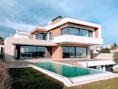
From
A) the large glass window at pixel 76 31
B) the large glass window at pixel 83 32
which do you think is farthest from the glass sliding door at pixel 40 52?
the large glass window at pixel 83 32

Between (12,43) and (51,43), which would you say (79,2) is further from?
(12,43)

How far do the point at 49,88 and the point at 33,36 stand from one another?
31.4 meters

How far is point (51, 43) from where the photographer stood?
1082 inches

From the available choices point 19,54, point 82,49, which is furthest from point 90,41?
point 19,54

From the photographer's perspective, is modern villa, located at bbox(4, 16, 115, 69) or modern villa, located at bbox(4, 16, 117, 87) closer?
modern villa, located at bbox(4, 16, 117, 87)

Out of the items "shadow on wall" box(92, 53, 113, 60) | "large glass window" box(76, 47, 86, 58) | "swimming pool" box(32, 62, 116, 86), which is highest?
"large glass window" box(76, 47, 86, 58)

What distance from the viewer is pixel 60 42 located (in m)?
25.3

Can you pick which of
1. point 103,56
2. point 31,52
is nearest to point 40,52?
point 31,52

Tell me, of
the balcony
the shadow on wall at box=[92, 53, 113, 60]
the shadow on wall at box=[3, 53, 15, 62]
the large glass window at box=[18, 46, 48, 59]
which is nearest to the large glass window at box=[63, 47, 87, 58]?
the balcony

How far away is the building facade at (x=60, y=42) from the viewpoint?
24.1 meters

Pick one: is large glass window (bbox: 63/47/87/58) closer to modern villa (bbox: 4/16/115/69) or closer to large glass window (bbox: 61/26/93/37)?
modern villa (bbox: 4/16/115/69)

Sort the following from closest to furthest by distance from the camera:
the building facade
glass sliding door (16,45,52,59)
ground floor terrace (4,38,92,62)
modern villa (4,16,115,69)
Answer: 1. modern villa (4,16,115,69)
2. the building facade
3. ground floor terrace (4,38,92,62)
4. glass sliding door (16,45,52,59)

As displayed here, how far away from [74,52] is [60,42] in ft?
19.9

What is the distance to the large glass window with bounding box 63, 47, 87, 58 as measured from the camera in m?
28.4
